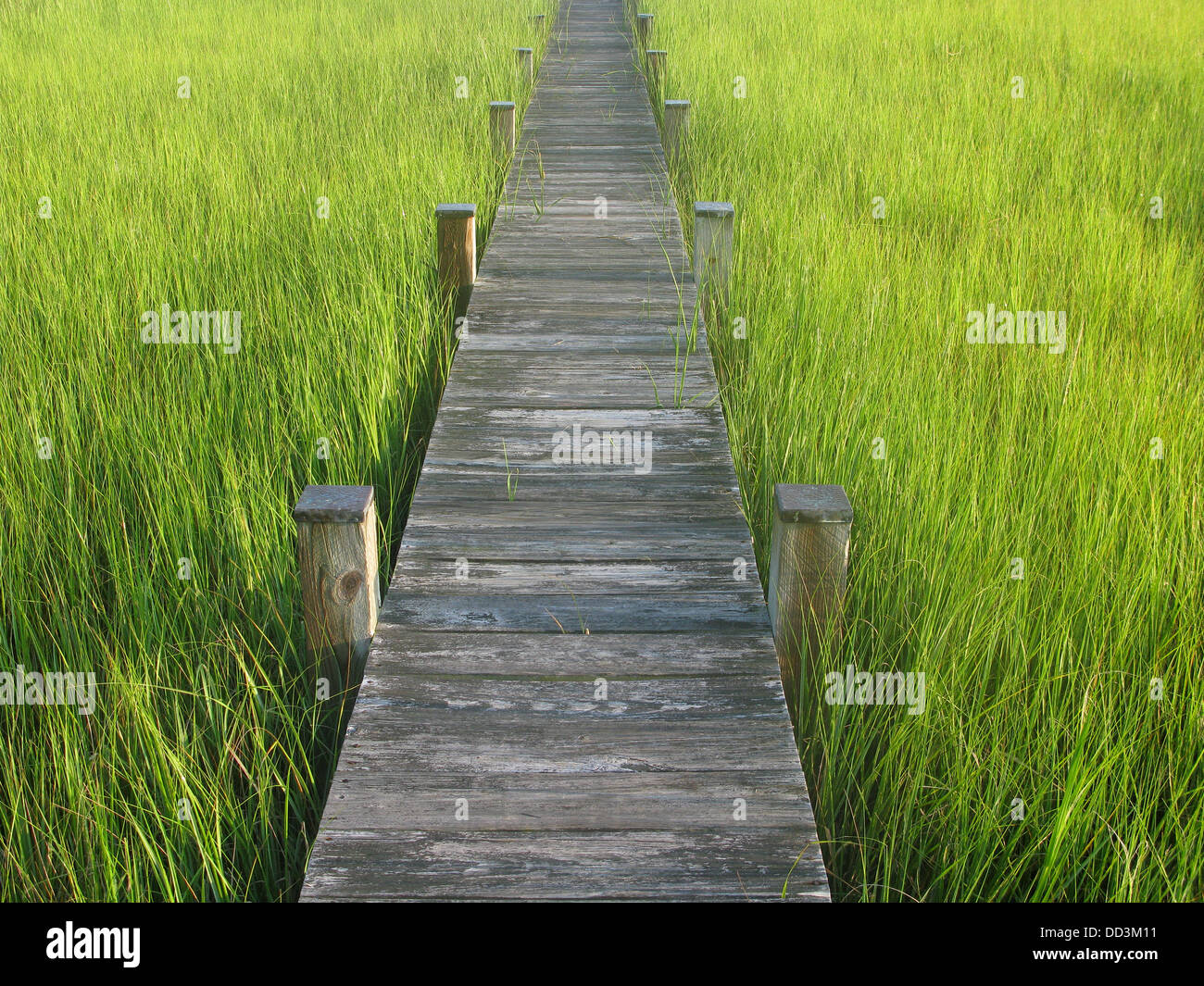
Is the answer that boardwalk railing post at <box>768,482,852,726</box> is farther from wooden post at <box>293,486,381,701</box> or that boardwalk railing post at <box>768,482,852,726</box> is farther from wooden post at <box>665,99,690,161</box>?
wooden post at <box>665,99,690,161</box>

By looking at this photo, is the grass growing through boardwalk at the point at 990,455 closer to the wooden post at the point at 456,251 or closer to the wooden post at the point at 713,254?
the wooden post at the point at 713,254

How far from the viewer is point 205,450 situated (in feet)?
10.2

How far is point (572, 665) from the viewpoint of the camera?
8.31 feet

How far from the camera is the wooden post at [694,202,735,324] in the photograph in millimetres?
4574

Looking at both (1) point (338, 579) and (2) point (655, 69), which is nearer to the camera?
(1) point (338, 579)

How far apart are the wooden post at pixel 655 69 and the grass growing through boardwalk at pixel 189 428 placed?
2.15 metres

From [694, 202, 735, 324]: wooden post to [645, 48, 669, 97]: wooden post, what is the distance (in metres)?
4.46

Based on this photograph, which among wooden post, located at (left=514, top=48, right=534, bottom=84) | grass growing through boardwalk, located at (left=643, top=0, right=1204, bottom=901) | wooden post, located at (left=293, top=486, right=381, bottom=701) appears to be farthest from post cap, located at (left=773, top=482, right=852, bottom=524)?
wooden post, located at (left=514, top=48, right=534, bottom=84)

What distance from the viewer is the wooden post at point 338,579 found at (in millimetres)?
2279

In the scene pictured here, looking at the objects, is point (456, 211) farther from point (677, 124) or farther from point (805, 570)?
point (805, 570)

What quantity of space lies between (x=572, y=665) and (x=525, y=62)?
26.1ft

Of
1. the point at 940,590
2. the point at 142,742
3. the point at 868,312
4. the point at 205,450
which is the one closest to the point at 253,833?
the point at 142,742

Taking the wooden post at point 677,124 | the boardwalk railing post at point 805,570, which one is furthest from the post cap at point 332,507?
the wooden post at point 677,124

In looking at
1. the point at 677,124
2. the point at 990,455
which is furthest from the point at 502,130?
the point at 990,455
